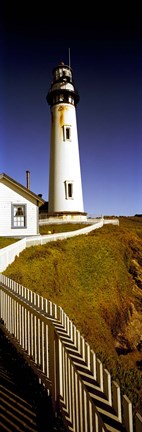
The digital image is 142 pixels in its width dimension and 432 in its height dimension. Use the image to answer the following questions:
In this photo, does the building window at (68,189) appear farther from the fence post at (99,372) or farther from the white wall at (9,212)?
the fence post at (99,372)

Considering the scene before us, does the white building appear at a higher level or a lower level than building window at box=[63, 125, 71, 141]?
lower

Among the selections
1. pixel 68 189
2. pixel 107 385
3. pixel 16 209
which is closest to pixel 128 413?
pixel 107 385

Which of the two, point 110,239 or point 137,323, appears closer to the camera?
point 137,323

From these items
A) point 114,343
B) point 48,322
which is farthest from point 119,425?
point 114,343

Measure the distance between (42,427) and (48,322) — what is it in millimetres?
1265

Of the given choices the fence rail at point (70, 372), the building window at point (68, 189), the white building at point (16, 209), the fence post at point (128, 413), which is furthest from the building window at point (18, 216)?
the fence post at point (128, 413)

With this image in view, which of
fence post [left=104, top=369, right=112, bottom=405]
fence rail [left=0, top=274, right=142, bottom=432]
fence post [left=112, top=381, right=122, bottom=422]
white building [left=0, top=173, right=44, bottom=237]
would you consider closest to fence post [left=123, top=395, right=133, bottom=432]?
fence rail [left=0, top=274, right=142, bottom=432]

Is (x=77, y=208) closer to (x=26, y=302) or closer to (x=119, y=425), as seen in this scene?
(x=26, y=302)

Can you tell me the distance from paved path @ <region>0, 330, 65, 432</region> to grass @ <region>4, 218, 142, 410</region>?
2492 millimetres

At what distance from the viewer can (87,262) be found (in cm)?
1823

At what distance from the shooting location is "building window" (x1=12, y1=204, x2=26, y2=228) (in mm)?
22328

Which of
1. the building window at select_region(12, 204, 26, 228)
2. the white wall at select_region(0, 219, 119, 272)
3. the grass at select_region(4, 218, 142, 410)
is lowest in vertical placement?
the grass at select_region(4, 218, 142, 410)

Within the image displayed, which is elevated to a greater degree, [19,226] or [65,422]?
[19,226]

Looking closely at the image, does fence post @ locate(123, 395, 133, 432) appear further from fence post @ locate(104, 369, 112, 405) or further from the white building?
the white building
